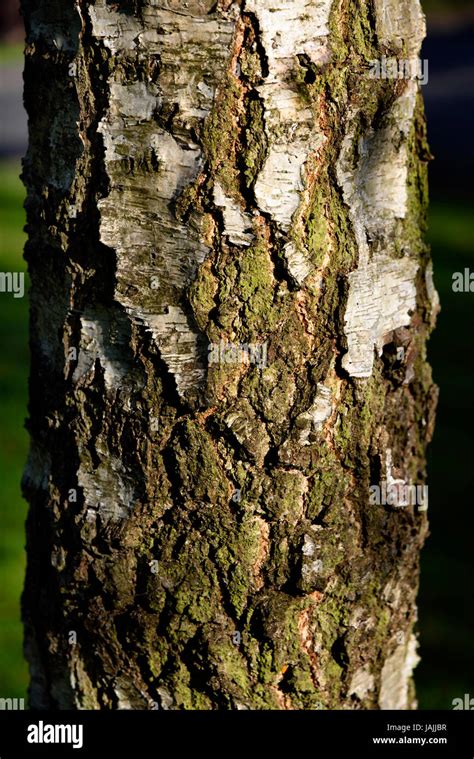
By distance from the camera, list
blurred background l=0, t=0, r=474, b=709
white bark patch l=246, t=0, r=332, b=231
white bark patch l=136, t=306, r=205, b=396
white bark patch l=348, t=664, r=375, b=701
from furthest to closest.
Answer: blurred background l=0, t=0, r=474, b=709
white bark patch l=348, t=664, r=375, b=701
white bark patch l=136, t=306, r=205, b=396
white bark patch l=246, t=0, r=332, b=231

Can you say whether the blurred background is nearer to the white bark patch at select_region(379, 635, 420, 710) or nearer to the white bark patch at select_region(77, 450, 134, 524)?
the white bark patch at select_region(379, 635, 420, 710)

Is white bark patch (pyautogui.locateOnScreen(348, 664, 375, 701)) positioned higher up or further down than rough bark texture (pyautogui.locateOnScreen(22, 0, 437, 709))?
further down

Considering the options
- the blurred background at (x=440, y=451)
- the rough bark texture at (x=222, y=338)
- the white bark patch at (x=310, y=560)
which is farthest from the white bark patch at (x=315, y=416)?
the blurred background at (x=440, y=451)

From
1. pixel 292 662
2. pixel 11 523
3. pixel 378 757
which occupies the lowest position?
pixel 378 757

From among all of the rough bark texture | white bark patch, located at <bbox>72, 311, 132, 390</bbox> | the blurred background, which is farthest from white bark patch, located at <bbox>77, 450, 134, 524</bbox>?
the blurred background

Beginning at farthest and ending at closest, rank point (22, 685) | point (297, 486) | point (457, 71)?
point (457, 71) < point (22, 685) < point (297, 486)

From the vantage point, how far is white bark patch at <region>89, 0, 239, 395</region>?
4.70ft

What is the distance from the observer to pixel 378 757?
5.68 ft

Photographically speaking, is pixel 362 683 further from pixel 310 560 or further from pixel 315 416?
pixel 315 416

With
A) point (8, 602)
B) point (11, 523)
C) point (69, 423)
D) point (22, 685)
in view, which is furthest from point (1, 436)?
point (69, 423)

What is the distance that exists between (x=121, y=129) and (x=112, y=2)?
21cm

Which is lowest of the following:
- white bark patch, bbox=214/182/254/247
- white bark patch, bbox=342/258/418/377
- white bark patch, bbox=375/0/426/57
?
white bark patch, bbox=342/258/418/377

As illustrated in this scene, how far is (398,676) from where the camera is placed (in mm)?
1931

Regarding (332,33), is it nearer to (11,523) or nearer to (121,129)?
(121,129)
